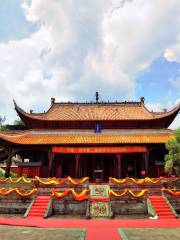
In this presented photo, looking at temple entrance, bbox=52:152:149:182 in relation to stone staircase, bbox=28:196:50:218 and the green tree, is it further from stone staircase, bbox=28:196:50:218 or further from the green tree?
stone staircase, bbox=28:196:50:218

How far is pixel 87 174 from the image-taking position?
67.2ft

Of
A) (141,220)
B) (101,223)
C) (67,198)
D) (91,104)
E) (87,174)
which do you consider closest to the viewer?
(101,223)

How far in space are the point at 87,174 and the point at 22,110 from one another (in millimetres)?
9903

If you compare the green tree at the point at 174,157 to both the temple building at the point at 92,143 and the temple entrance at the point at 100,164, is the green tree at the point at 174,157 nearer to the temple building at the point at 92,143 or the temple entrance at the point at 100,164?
the temple building at the point at 92,143

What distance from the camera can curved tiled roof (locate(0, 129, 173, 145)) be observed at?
19.0 meters

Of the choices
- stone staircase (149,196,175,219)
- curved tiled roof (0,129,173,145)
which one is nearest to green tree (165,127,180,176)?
stone staircase (149,196,175,219)

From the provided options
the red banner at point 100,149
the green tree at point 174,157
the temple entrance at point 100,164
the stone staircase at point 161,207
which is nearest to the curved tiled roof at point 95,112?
the temple entrance at point 100,164

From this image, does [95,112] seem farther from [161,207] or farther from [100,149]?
[161,207]

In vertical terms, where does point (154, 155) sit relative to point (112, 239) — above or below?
above

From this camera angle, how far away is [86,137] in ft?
67.8

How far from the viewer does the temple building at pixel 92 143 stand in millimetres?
18844

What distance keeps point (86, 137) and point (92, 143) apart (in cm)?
188

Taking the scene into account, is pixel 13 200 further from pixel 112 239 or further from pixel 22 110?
pixel 22 110

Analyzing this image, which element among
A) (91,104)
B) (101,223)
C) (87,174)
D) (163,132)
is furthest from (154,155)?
(101,223)
